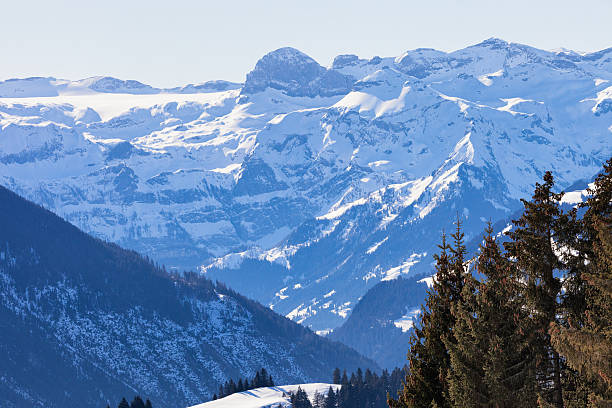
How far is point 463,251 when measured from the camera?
146 ft

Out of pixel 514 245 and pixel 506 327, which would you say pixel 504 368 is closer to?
pixel 506 327

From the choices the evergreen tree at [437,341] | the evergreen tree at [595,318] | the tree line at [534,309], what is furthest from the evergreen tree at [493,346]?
the evergreen tree at [437,341]

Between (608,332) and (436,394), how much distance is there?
14.0m

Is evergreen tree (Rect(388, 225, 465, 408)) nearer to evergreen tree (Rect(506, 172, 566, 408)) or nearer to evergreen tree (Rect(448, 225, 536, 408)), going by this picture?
evergreen tree (Rect(448, 225, 536, 408))

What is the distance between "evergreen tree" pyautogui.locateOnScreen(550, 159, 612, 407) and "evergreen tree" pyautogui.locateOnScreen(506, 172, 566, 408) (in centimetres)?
108

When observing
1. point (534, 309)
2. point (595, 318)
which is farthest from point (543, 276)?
point (595, 318)

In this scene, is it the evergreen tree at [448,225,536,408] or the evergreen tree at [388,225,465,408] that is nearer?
the evergreen tree at [448,225,536,408]

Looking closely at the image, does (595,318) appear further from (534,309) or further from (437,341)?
(437,341)

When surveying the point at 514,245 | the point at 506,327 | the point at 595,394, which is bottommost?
the point at 595,394

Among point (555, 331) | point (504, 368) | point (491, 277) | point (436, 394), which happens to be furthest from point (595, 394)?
point (436, 394)

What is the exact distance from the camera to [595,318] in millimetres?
33781

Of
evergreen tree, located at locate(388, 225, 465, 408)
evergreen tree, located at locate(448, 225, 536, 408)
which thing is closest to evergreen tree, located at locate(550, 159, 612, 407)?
evergreen tree, located at locate(448, 225, 536, 408)

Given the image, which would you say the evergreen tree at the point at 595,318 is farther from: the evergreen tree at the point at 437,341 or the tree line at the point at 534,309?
the evergreen tree at the point at 437,341

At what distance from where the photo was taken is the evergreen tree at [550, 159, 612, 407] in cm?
3070
